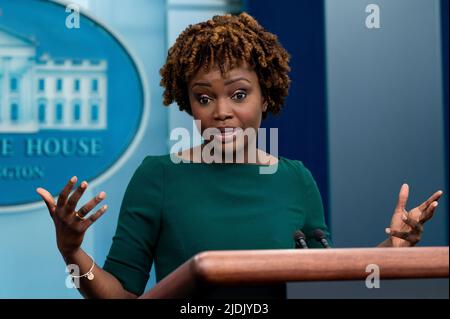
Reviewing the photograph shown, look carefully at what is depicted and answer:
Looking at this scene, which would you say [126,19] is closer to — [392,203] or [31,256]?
[31,256]

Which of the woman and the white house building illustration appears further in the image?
the white house building illustration

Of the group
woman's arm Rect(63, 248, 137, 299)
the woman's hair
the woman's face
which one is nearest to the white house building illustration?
the woman's hair

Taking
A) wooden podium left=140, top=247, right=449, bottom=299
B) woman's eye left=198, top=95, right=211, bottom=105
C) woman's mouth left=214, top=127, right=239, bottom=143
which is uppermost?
woman's eye left=198, top=95, right=211, bottom=105

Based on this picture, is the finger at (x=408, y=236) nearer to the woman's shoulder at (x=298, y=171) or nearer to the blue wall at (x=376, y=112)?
the woman's shoulder at (x=298, y=171)

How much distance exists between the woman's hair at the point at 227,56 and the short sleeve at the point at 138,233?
0.65 feet

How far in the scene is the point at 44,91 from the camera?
2.76m

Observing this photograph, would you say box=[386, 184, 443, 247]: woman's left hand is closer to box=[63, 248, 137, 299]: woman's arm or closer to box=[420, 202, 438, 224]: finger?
box=[420, 202, 438, 224]: finger

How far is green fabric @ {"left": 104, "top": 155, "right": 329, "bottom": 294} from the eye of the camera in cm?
132

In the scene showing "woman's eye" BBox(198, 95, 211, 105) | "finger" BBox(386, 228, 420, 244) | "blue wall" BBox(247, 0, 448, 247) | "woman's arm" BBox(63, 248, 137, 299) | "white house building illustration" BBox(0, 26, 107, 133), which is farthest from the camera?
"white house building illustration" BBox(0, 26, 107, 133)

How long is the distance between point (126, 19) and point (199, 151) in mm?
1559

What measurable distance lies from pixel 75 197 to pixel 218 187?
38cm

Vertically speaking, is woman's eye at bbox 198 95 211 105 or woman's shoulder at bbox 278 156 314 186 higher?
woman's eye at bbox 198 95 211 105

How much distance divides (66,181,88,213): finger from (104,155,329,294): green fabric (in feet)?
0.80

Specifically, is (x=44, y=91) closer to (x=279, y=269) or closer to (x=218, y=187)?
(x=218, y=187)
